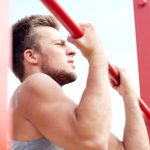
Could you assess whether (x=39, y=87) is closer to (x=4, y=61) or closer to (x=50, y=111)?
(x=50, y=111)

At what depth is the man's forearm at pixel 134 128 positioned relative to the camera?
122 cm

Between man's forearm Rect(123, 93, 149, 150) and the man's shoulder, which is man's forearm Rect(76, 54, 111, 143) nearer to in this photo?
the man's shoulder

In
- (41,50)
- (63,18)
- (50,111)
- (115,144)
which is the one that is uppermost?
(63,18)

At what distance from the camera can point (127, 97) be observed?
128 centimetres

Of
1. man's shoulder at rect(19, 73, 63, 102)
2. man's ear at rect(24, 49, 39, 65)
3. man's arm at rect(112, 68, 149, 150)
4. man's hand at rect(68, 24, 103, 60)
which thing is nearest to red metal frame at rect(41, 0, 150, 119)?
man's hand at rect(68, 24, 103, 60)

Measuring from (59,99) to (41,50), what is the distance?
0.28 meters

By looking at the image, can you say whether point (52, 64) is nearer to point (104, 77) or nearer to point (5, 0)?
point (104, 77)

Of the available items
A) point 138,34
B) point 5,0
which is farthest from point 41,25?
point 5,0

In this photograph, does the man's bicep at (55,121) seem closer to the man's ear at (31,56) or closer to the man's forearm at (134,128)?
the man's ear at (31,56)

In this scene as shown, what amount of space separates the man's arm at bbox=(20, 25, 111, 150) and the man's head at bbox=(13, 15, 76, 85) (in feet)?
0.48

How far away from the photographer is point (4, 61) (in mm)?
320

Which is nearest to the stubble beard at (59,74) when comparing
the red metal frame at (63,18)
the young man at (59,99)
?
the young man at (59,99)

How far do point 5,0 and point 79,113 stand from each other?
53cm

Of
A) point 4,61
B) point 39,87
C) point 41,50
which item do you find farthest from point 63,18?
point 4,61
